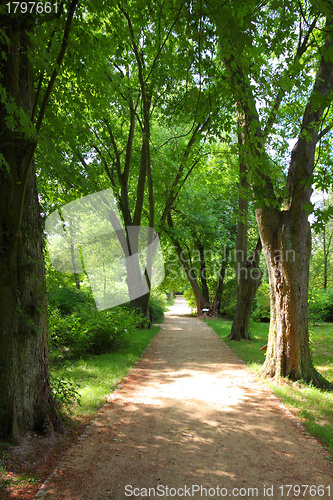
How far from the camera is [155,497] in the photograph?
3.10 metres

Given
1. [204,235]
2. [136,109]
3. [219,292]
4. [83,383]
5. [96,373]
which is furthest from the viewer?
[219,292]

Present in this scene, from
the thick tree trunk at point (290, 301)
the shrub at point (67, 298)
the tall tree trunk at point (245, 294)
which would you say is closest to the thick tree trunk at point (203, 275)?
the tall tree trunk at point (245, 294)

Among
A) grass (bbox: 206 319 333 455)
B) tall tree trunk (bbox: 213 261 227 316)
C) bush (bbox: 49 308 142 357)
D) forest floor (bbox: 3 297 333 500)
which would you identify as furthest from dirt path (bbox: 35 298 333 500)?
tall tree trunk (bbox: 213 261 227 316)

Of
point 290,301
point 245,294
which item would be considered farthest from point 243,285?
point 290,301

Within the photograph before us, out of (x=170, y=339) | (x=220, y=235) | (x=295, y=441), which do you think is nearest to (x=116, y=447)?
(x=295, y=441)

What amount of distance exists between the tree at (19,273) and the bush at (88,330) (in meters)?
4.16

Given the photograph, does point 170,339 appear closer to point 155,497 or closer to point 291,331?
point 291,331

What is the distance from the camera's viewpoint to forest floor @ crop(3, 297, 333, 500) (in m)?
3.22

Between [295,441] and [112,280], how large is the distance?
87.7 feet

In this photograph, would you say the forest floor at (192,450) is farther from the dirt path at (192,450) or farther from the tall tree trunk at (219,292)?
the tall tree trunk at (219,292)

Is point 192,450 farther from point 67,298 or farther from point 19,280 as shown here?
point 67,298

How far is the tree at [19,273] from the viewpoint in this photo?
3.79m

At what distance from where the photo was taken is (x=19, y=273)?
13.0 feet

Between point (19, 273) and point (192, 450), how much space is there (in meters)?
2.95
